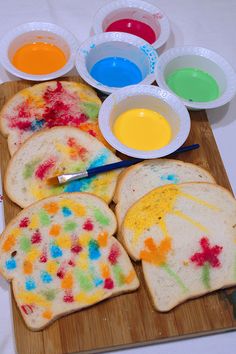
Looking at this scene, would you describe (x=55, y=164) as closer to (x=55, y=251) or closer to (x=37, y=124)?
(x=37, y=124)

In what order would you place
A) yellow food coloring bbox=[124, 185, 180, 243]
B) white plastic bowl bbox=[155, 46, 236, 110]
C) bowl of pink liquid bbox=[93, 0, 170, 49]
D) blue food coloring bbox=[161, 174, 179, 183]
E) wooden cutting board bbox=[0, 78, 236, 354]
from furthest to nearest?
bowl of pink liquid bbox=[93, 0, 170, 49] → white plastic bowl bbox=[155, 46, 236, 110] → blue food coloring bbox=[161, 174, 179, 183] → yellow food coloring bbox=[124, 185, 180, 243] → wooden cutting board bbox=[0, 78, 236, 354]

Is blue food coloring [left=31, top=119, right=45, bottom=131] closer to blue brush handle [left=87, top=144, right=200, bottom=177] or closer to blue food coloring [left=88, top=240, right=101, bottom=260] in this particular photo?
blue brush handle [left=87, top=144, right=200, bottom=177]

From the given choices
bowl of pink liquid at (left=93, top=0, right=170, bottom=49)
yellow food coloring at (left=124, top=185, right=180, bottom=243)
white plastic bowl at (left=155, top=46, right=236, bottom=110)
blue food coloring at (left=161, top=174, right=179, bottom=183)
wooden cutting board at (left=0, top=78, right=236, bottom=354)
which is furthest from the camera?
bowl of pink liquid at (left=93, top=0, right=170, bottom=49)

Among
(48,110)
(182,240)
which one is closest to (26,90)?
(48,110)

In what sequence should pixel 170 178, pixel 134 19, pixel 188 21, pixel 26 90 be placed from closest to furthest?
pixel 170 178 → pixel 26 90 → pixel 134 19 → pixel 188 21

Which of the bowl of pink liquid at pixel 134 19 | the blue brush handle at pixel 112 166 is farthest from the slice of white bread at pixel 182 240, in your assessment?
the bowl of pink liquid at pixel 134 19

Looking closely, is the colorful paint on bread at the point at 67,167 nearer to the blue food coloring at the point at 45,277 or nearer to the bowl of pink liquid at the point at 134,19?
the blue food coloring at the point at 45,277

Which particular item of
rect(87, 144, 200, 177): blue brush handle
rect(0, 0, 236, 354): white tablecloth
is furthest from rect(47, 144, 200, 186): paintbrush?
rect(0, 0, 236, 354): white tablecloth
